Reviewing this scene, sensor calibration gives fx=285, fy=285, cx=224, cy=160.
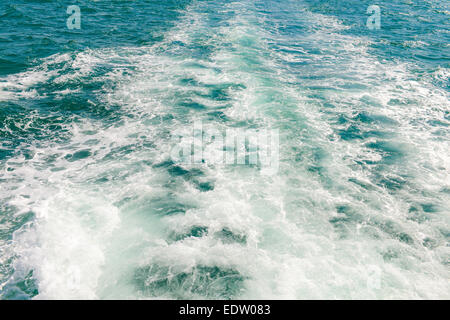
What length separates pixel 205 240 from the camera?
7.00 m

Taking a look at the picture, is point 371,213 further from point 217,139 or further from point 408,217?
point 217,139

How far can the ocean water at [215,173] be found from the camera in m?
6.29

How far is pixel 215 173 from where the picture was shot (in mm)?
9242

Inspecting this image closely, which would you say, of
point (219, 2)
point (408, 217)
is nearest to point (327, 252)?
point (408, 217)

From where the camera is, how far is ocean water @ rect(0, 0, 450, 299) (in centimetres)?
629

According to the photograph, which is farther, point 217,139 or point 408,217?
point 217,139

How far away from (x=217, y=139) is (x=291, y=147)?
275 cm
